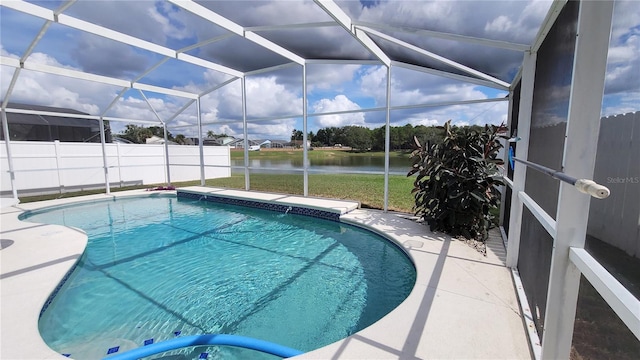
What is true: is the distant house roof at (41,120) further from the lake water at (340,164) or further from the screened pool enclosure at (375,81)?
the lake water at (340,164)

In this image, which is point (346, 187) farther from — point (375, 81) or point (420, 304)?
point (420, 304)

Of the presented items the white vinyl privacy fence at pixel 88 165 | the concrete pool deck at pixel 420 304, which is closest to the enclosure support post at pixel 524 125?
the concrete pool deck at pixel 420 304

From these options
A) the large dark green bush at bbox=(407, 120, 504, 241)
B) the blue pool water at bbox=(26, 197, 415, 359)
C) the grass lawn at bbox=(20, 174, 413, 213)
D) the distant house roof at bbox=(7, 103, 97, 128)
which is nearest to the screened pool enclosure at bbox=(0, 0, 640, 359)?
the distant house roof at bbox=(7, 103, 97, 128)

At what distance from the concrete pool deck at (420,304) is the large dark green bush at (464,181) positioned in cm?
31

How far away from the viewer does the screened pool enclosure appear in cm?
102

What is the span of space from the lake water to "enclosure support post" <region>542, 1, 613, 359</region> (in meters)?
4.51

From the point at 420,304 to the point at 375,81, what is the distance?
5.71 meters

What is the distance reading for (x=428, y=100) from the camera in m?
5.80

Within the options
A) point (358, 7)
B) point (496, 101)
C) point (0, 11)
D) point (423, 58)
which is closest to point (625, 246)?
point (358, 7)

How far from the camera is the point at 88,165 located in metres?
10.4

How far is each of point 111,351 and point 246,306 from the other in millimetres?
1194

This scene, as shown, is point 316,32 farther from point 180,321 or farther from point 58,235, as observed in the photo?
point 58,235

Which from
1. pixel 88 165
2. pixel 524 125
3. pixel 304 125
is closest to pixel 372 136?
pixel 304 125

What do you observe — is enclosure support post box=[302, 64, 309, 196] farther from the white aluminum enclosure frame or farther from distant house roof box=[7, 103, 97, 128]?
distant house roof box=[7, 103, 97, 128]
